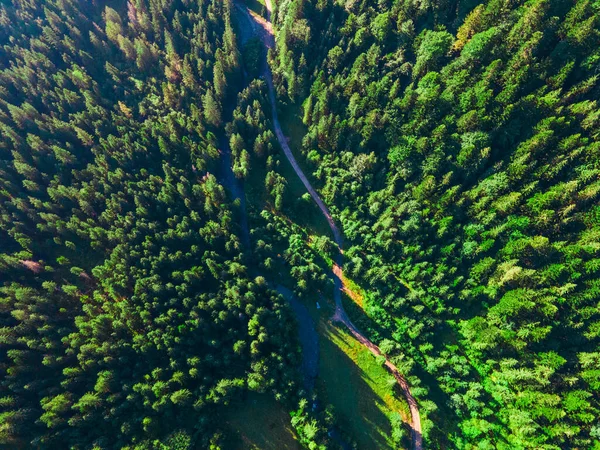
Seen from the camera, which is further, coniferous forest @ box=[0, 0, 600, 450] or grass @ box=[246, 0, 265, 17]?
grass @ box=[246, 0, 265, 17]

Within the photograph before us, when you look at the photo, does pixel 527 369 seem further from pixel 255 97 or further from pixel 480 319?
pixel 255 97

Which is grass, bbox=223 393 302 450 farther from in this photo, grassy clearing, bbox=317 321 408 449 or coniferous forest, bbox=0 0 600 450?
grassy clearing, bbox=317 321 408 449

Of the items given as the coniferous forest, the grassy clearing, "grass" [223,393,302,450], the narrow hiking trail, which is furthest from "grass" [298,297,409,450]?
"grass" [223,393,302,450]

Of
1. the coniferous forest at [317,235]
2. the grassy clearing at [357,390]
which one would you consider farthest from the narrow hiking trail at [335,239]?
the grassy clearing at [357,390]

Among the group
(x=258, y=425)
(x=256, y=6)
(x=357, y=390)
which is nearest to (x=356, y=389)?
(x=357, y=390)

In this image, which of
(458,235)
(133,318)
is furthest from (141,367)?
(458,235)

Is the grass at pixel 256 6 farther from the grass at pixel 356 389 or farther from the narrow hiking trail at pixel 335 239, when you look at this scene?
the grass at pixel 356 389
